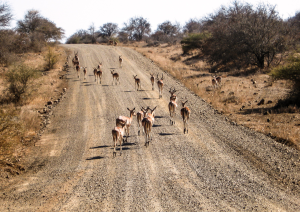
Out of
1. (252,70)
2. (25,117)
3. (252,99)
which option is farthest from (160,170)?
(252,70)

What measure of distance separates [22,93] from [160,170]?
16878 millimetres

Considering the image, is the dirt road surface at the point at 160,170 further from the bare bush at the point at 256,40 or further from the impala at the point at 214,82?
the bare bush at the point at 256,40

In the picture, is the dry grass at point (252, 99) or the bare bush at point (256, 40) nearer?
the dry grass at point (252, 99)

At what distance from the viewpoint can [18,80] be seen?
Answer: 22828 mm

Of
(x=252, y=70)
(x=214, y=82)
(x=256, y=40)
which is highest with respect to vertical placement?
(x=256, y=40)

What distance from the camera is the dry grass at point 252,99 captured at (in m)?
15.0

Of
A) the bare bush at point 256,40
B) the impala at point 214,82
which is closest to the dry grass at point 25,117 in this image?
the impala at point 214,82

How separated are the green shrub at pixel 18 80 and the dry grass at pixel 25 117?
637mm

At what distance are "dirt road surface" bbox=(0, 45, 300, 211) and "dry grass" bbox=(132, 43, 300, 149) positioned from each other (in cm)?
103

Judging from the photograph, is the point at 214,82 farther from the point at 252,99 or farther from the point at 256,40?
the point at 256,40

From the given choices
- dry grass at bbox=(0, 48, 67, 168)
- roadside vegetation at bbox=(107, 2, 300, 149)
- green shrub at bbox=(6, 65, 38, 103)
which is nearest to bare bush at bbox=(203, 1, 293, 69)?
roadside vegetation at bbox=(107, 2, 300, 149)

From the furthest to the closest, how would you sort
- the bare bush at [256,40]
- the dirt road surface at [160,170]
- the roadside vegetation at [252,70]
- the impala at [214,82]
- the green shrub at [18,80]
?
the bare bush at [256,40]
the impala at [214,82]
the green shrub at [18,80]
the roadside vegetation at [252,70]
the dirt road surface at [160,170]

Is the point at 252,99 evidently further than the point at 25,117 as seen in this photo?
Yes

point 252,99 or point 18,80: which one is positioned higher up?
point 18,80
